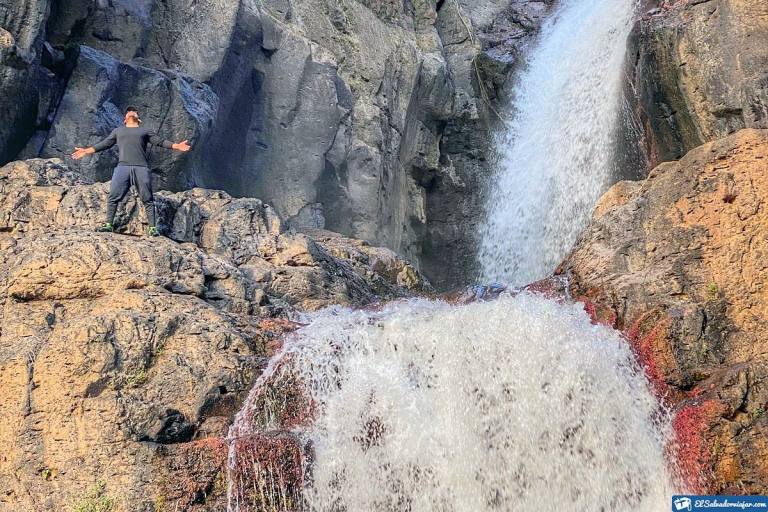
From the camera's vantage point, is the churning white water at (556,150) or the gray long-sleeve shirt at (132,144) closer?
the gray long-sleeve shirt at (132,144)

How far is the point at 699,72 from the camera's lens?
18.7 m

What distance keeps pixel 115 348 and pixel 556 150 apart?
15.6 m

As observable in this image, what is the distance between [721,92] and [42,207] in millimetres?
13623

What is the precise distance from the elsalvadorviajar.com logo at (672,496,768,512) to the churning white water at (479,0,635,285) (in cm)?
1110

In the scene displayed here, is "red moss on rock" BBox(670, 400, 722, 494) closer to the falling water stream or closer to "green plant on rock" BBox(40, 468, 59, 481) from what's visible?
the falling water stream

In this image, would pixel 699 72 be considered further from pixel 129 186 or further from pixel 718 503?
pixel 129 186

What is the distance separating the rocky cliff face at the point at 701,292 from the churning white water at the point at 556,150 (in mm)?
7886

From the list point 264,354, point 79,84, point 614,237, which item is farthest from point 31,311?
point 614,237

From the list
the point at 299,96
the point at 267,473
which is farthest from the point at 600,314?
the point at 299,96

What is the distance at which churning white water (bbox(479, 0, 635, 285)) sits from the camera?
21.3 m

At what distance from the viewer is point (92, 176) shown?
15.7 m

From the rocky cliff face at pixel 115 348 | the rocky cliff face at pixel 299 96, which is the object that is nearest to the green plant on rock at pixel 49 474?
the rocky cliff face at pixel 115 348

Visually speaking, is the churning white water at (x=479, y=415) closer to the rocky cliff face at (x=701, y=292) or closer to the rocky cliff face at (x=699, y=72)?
the rocky cliff face at (x=701, y=292)

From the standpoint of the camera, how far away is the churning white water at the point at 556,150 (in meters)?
21.3
